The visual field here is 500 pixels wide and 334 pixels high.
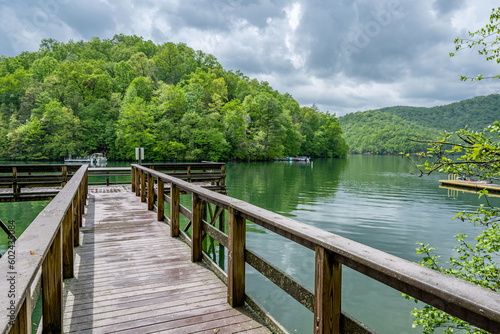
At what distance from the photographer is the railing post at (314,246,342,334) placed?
1.71 meters

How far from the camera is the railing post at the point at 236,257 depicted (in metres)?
2.81

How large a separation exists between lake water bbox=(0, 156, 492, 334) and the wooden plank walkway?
307 centimetres

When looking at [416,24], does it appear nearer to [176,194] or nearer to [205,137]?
[176,194]

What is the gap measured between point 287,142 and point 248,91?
16.8 metres

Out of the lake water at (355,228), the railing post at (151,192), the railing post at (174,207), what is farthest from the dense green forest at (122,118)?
the railing post at (174,207)

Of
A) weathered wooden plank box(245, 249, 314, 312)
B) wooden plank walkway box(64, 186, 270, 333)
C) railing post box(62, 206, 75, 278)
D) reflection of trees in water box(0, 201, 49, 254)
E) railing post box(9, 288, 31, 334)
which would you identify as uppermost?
railing post box(9, 288, 31, 334)

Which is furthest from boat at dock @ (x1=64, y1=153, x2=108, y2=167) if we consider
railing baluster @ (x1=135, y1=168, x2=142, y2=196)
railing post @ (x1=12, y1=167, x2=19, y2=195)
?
railing baluster @ (x1=135, y1=168, x2=142, y2=196)

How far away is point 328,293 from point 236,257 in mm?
1246

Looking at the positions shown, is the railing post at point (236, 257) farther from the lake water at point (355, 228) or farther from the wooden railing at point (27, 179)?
the wooden railing at point (27, 179)

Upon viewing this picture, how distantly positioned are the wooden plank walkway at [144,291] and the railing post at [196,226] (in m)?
0.14

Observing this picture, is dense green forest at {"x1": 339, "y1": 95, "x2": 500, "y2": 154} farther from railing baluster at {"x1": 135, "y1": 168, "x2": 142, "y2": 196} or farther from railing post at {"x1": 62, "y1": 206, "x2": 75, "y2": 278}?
railing post at {"x1": 62, "y1": 206, "x2": 75, "y2": 278}

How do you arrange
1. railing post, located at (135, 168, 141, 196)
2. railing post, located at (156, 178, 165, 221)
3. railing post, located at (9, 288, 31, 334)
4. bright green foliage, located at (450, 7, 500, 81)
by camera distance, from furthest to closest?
1. railing post, located at (135, 168, 141, 196)
2. railing post, located at (156, 178, 165, 221)
3. bright green foliage, located at (450, 7, 500, 81)
4. railing post, located at (9, 288, 31, 334)

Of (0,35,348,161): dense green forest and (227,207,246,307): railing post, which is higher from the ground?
(0,35,348,161): dense green forest

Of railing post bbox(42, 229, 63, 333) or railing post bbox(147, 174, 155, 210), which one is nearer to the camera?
railing post bbox(42, 229, 63, 333)
